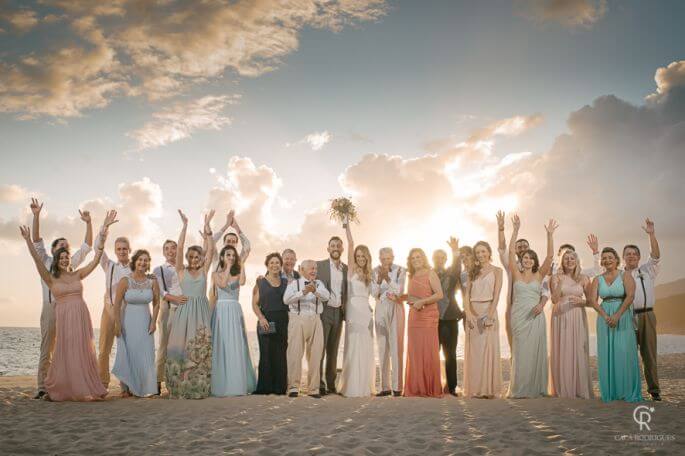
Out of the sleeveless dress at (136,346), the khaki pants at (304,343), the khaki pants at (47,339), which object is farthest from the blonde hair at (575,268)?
the khaki pants at (47,339)

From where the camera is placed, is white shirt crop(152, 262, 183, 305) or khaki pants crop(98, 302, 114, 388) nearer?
white shirt crop(152, 262, 183, 305)

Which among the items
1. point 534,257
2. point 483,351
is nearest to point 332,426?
point 483,351

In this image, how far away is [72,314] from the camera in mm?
9695

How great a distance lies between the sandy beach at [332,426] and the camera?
6.61m

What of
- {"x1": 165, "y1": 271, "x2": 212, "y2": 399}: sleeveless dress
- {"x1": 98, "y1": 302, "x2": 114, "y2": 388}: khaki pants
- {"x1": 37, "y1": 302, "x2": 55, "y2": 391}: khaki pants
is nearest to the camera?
{"x1": 37, "y1": 302, "x2": 55, "y2": 391}: khaki pants

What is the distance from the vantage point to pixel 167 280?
10.5 meters

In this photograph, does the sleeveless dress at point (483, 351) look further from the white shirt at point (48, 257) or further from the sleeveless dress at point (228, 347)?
the white shirt at point (48, 257)

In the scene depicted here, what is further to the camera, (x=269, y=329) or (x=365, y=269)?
(x=365, y=269)

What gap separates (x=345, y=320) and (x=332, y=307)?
384 mm

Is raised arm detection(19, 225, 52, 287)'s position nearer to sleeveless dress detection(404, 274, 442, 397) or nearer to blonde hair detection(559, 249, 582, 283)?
sleeveless dress detection(404, 274, 442, 397)

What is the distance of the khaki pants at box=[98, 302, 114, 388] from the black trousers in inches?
233

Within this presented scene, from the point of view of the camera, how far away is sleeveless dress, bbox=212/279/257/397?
10.3m

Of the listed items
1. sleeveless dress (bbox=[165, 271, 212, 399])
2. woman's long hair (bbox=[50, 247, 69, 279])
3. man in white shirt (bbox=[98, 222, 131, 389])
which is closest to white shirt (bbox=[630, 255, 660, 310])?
sleeveless dress (bbox=[165, 271, 212, 399])

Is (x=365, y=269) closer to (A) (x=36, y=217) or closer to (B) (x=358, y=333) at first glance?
(B) (x=358, y=333)
